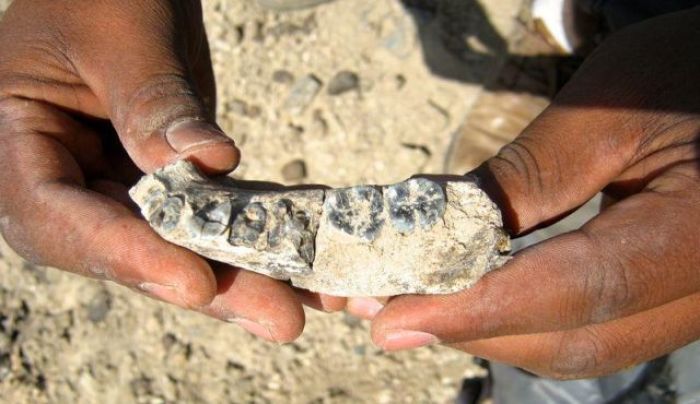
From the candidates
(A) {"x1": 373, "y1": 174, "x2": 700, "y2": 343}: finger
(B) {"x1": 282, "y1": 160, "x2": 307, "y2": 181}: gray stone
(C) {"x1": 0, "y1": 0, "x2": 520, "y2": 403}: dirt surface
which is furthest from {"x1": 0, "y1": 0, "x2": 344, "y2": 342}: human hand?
(B) {"x1": 282, "y1": 160, "x2": 307, "y2": 181}: gray stone

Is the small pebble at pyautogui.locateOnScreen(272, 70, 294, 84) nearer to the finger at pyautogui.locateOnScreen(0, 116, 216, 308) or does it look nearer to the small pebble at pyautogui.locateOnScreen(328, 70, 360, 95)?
the small pebble at pyautogui.locateOnScreen(328, 70, 360, 95)

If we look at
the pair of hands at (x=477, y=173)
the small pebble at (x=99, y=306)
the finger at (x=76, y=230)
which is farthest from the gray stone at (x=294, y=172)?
the finger at (x=76, y=230)

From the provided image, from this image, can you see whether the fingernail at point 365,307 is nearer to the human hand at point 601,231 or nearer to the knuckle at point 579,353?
the human hand at point 601,231

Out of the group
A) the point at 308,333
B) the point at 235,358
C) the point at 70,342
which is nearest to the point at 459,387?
the point at 308,333

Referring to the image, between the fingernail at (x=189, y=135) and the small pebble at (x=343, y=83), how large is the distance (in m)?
1.90

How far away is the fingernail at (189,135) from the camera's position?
1.92 metres

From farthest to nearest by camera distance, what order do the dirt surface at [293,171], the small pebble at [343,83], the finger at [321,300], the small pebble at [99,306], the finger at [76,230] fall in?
the small pebble at [343,83], the small pebble at [99,306], the dirt surface at [293,171], the finger at [321,300], the finger at [76,230]

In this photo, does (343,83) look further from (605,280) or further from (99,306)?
(605,280)

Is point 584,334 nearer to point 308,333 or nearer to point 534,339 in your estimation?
point 534,339

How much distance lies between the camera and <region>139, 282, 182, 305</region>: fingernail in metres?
1.89

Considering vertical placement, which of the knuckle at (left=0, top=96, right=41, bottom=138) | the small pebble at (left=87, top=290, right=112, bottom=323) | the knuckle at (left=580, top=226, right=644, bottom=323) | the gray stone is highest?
the knuckle at (left=580, top=226, right=644, bottom=323)

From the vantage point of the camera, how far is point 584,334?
2.19m

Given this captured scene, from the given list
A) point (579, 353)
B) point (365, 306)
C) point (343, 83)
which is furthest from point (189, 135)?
point (343, 83)

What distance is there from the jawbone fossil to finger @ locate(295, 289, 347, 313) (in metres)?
0.23
